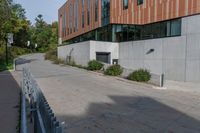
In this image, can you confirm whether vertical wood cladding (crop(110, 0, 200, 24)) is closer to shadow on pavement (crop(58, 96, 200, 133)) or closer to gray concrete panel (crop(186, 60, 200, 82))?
gray concrete panel (crop(186, 60, 200, 82))

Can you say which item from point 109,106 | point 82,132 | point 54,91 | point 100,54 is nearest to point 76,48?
point 100,54

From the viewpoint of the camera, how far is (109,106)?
9.25 m

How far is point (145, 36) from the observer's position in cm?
2434

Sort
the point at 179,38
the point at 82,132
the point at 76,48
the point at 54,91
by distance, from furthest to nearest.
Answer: the point at 76,48 < the point at 179,38 < the point at 54,91 < the point at 82,132

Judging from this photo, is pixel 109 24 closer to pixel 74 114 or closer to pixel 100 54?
pixel 100 54

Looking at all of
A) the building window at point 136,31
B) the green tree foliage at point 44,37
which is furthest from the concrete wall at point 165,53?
the green tree foliage at point 44,37

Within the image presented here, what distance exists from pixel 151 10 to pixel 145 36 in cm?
279

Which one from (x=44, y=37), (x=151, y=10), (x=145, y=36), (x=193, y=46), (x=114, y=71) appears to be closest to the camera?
(x=193, y=46)

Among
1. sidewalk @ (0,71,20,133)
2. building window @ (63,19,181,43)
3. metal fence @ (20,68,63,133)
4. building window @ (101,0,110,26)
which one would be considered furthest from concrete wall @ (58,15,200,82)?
metal fence @ (20,68,63,133)

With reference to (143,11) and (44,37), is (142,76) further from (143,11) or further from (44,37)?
(44,37)

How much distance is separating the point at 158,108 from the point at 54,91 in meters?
5.75

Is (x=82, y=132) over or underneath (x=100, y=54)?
underneath

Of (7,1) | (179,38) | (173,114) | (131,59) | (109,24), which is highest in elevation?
(7,1)

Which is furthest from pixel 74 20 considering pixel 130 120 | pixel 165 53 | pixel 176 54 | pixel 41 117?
pixel 41 117
